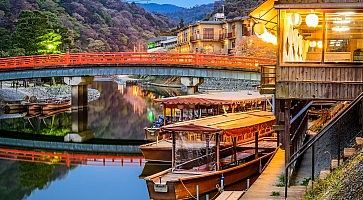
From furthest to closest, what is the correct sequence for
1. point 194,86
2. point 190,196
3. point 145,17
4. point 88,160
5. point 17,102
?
1. point 145,17
2. point 17,102
3. point 194,86
4. point 88,160
5. point 190,196

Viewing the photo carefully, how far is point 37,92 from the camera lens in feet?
234

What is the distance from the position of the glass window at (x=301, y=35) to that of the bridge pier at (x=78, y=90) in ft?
120

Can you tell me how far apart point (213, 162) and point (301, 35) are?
736 centimetres

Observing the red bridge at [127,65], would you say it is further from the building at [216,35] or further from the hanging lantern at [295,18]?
the building at [216,35]

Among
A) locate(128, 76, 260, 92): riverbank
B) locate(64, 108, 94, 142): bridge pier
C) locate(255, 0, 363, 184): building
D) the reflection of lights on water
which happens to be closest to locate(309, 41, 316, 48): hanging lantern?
locate(255, 0, 363, 184): building

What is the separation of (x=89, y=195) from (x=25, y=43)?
4749 centimetres

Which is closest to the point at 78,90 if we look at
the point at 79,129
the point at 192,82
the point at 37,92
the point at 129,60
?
the point at 129,60

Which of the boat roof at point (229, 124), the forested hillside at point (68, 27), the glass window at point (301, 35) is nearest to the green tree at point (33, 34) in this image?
the forested hillside at point (68, 27)

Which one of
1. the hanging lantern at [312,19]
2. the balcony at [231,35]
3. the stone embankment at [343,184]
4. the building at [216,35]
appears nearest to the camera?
the stone embankment at [343,184]

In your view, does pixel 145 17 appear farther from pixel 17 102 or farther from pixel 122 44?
pixel 17 102

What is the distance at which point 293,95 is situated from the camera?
17766 mm

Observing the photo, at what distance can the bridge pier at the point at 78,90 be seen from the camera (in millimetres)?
54406

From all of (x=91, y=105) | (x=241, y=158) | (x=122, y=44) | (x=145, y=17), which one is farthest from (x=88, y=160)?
(x=145, y=17)

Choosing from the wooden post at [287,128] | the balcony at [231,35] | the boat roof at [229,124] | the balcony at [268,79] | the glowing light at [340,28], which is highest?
the balcony at [231,35]
